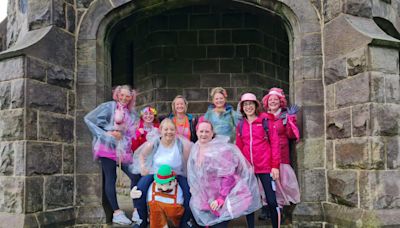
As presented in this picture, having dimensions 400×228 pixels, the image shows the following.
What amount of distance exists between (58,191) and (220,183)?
1.94 m

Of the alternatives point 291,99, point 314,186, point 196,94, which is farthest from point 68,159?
point 196,94

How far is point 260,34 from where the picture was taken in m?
7.82

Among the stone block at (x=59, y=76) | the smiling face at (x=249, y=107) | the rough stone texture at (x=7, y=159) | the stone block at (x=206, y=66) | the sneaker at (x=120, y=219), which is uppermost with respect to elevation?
the stone block at (x=206, y=66)

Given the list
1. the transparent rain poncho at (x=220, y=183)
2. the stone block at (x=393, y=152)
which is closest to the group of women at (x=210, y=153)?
the transparent rain poncho at (x=220, y=183)

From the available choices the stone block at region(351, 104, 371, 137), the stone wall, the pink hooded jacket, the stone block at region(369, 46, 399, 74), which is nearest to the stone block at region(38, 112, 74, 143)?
the pink hooded jacket

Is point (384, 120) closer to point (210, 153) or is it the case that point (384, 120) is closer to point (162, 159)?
point (210, 153)

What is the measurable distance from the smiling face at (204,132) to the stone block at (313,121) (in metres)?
1.27

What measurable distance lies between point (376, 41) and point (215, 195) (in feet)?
7.67

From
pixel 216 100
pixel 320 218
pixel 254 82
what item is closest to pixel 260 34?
pixel 254 82

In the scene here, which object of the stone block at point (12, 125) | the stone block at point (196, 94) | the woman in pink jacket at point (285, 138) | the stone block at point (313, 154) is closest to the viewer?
the stone block at point (12, 125)

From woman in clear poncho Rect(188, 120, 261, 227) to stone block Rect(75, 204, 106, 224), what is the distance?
1349 mm

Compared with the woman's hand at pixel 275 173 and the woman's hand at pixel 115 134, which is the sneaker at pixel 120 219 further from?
the woman's hand at pixel 275 173

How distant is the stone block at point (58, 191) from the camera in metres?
4.68

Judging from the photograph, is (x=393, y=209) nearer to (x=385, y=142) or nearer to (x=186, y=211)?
(x=385, y=142)
